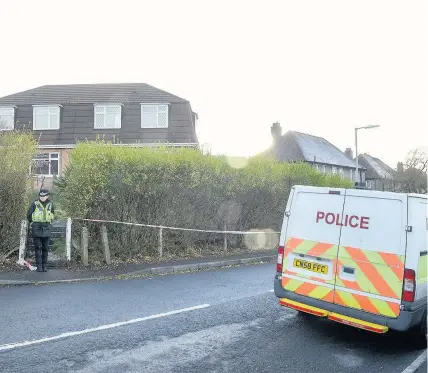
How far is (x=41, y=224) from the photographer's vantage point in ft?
30.4

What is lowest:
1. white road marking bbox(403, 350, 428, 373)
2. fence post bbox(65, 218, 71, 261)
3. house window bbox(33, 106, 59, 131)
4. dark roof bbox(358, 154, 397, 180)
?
white road marking bbox(403, 350, 428, 373)

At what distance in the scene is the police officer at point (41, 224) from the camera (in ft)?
30.2

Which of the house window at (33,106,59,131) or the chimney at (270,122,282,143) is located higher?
the chimney at (270,122,282,143)

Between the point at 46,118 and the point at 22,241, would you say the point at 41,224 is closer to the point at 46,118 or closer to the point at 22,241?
the point at 22,241

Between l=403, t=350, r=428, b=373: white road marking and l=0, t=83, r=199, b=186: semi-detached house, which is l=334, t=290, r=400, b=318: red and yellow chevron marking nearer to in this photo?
l=403, t=350, r=428, b=373: white road marking

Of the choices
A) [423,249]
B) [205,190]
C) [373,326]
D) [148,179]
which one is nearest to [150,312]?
[373,326]

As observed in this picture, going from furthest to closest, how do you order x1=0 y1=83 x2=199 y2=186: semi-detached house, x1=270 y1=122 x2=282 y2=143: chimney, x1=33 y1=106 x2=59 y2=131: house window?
1. x1=270 y1=122 x2=282 y2=143: chimney
2. x1=33 y1=106 x2=59 y2=131: house window
3. x1=0 y1=83 x2=199 y2=186: semi-detached house

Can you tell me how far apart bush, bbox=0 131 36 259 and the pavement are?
927 mm

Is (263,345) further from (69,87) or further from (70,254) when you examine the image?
(69,87)

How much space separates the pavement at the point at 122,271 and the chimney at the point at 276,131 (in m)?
39.2

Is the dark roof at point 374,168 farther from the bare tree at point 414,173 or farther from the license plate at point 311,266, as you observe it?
the license plate at point 311,266

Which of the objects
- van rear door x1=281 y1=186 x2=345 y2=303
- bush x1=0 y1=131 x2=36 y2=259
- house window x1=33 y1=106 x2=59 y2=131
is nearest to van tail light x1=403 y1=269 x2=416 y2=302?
van rear door x1=281 y1=186 x2=345 y2=303

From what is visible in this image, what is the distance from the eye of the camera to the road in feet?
15.0

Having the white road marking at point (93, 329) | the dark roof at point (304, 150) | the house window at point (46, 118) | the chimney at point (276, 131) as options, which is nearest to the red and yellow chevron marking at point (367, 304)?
the white road marking at point (93, 329)
